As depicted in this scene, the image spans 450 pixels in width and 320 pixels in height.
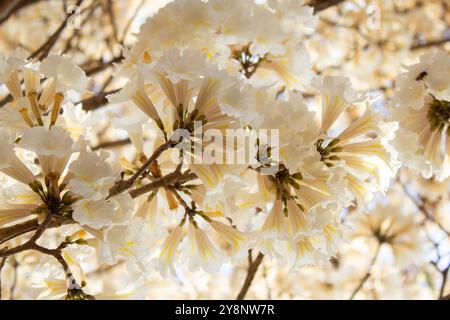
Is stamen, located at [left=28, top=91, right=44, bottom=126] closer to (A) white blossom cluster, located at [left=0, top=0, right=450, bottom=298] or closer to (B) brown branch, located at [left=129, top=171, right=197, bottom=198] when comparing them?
(A) white blossom cluster, located at [left=0, top=0, right=450, bottom=298]

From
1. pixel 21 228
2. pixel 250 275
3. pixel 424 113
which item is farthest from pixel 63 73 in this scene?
pixel 424 113

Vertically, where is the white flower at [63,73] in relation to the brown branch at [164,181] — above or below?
above

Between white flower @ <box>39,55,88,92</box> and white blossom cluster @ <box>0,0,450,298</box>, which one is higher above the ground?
white flower @ <box>39,55,88,92</box>

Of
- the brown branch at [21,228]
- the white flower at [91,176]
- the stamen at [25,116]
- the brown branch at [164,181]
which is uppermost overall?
the stamen at [25,116]

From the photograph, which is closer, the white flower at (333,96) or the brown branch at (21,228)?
the brown branch at (21,228)

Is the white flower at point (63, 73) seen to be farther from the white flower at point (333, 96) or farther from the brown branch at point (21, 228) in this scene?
the white flower at point (333, 96)

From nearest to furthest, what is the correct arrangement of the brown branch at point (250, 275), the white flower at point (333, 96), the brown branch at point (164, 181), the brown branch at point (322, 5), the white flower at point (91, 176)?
the white flower at point (91, 176) → the brown branch at point (164, 181) → the white flower at point (333, 96) → the brown branch at point (250, 275) → the brown branch at point (322, 5)

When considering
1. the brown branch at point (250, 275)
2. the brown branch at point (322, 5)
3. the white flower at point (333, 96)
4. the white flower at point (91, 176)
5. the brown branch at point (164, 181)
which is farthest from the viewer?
the brown branch at point (322, 5)

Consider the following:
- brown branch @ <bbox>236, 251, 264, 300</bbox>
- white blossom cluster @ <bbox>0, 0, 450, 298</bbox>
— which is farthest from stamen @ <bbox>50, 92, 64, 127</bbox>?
brown branch @ <bbox>236, 251, 264, 300</bbox>

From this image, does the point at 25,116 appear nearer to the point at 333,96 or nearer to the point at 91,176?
the point at 91,176

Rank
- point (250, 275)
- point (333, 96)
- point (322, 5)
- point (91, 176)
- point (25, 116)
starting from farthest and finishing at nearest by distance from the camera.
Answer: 1. point (322, 5)
2. point (250, 275)
3. point (333, 96)
4. point (25, 116)
5. point (91, 176)

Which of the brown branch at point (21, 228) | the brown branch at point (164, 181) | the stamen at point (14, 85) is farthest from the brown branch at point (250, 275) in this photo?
the stamen at point (14, 85)
